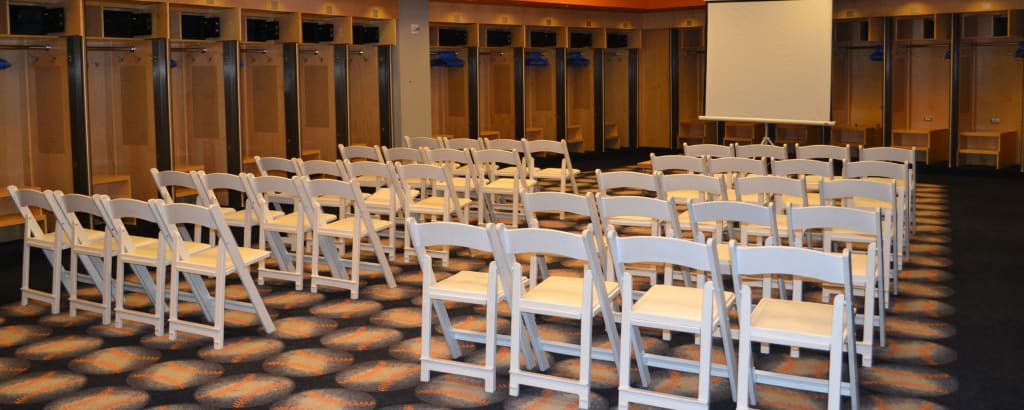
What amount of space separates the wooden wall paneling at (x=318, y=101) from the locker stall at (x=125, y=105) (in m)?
2.47

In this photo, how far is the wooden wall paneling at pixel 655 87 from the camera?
58.4ft

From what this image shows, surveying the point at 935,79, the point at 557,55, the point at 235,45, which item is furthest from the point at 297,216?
the point at 935,79

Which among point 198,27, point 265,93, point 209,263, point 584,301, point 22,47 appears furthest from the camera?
point 265,93

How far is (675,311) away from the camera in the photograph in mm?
4297

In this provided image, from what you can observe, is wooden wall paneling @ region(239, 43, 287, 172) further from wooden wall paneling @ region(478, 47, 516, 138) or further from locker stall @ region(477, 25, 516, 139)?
wooden wall paneling @ region(478, 47, 516, 138)

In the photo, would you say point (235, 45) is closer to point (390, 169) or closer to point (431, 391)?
point (390, 169)

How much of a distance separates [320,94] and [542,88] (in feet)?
17.6

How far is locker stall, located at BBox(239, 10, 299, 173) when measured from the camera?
11.6 metres

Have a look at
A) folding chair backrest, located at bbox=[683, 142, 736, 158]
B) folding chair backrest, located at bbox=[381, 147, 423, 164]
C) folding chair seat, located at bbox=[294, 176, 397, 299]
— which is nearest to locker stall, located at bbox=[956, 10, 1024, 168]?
folding chair backrest, located at bbox=[683, 142, 736, 158]

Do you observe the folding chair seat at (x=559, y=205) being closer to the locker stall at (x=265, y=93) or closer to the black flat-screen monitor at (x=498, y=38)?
the locker stall at (x=265, y=93)

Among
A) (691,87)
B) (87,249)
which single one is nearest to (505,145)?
(87,249)

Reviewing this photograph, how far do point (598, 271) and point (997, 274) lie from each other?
4090 millimetres

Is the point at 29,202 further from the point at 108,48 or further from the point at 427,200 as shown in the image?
the point at 108,48

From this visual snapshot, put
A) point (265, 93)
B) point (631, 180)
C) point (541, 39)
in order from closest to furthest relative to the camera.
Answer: point (631, 180) < point (265, 93) < point (541, 39)
